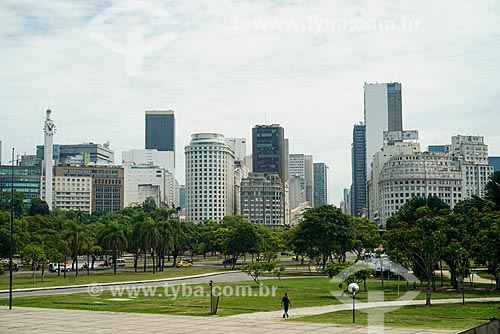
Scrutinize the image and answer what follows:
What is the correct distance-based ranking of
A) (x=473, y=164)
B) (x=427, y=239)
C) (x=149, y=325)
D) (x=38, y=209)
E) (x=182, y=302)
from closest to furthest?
(x=149, y=325) → (x=427, y=239) → (x=182, y=302) → (x=38, y=209) → (x=473, y=164)

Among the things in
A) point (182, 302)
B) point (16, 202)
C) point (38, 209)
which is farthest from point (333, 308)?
point (38, 209)

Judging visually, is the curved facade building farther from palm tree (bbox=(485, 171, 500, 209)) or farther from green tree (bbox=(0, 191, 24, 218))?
palm tree (bbox=(485, 171, 500, 209))

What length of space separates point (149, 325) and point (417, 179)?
5676 inches

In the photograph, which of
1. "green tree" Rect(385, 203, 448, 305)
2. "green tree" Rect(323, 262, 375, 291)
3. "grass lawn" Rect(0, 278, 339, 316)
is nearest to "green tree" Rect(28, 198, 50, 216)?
"grass lawn" Rect(0, 278, 339, 316)

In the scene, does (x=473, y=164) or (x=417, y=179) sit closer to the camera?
(x=417, y=179)

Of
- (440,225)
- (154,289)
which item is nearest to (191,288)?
(154,289)

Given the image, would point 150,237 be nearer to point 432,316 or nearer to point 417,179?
point 432,316

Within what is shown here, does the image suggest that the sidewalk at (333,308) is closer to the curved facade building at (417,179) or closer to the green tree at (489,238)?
the green tree at (489,238)

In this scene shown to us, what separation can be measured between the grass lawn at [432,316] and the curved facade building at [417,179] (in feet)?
427

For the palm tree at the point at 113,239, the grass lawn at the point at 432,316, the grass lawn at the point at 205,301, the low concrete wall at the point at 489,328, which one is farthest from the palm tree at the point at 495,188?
the palm tree at the point at 113,239

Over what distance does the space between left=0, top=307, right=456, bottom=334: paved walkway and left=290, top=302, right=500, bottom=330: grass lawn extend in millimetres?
1850

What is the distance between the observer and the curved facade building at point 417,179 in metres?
164

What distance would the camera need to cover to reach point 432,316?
31.2 metres

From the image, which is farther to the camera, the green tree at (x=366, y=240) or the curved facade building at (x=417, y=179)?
the curved facade building at (x=417, y=179)
